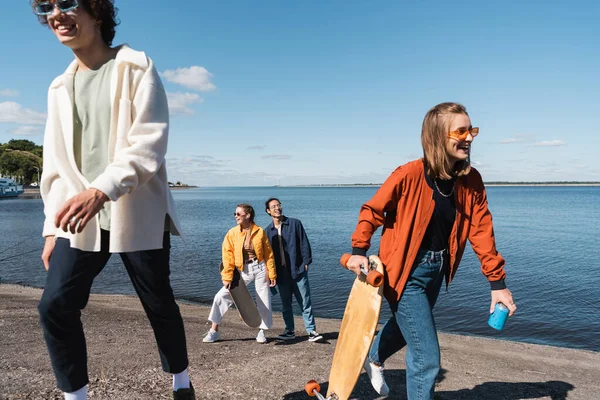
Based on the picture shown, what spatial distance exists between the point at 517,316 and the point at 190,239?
79.4 feet

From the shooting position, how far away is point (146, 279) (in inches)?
98.8

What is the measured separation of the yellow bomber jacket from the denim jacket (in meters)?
0.33

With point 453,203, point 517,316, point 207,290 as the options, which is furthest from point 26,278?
point 453,203

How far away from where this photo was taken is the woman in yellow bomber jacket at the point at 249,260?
23.7 feet

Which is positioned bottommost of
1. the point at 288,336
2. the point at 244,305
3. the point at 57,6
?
the point at 288,336

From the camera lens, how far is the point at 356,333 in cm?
332

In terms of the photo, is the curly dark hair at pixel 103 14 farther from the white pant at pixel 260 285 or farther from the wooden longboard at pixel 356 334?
the white pant at pixel 260 285

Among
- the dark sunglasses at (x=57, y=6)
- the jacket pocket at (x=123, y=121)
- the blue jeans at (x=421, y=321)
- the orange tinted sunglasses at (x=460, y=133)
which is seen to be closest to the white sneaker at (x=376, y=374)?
the blue jeans at (x=421, y=321)

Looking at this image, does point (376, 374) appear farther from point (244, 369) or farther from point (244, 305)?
point (244, 305)

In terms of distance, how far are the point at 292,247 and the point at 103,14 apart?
5.56m

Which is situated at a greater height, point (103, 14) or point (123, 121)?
point (103, 14)

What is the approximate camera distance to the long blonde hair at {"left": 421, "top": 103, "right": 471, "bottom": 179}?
316cm

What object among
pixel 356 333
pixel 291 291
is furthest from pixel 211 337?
pixel 356 333

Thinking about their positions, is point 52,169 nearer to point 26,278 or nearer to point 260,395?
point 260,395
